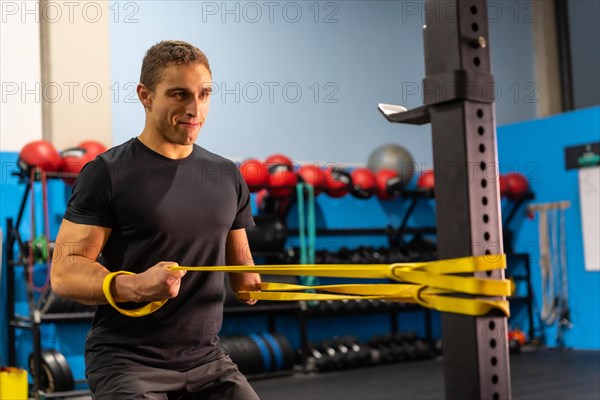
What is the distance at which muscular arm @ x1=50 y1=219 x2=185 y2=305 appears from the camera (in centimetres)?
153

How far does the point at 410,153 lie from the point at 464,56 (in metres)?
6.29

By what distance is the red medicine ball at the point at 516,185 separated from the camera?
24.7 feet

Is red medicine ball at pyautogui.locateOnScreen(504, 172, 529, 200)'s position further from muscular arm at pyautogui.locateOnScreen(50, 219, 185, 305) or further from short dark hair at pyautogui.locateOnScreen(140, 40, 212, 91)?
muscular arm at pyautogui.locateOnScreen(50, 219, 185, 305)

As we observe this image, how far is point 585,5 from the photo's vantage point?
8344 millimetres

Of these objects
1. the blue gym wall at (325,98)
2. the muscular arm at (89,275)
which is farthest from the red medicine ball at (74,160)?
the muscular arm at (89,275)

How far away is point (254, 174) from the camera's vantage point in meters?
5.85

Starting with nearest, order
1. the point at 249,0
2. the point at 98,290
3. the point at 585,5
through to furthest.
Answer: the point at 98,290 → the point at 249,0 → the point at 585,5

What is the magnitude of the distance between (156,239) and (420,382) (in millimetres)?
4020

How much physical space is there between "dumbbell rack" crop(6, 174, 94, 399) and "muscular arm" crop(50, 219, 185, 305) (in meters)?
3.41

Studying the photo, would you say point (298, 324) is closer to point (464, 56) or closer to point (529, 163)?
point (529, 163)

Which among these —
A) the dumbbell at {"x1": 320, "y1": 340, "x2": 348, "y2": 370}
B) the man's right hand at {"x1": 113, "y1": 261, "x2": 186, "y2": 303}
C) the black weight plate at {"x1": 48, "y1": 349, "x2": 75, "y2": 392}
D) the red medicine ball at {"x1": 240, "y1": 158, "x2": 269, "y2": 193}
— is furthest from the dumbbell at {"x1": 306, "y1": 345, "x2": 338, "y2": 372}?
the man's right hand at {"x1": 113, "y1": 261, "x2": 186, "y2": 303}

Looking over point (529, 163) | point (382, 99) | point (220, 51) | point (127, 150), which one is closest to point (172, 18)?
point (220, 51)

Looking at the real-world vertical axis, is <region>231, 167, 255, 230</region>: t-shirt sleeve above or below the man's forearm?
above

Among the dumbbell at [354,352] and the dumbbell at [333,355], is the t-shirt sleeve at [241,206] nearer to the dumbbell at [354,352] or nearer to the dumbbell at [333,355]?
the dumbbell at [333,355]
